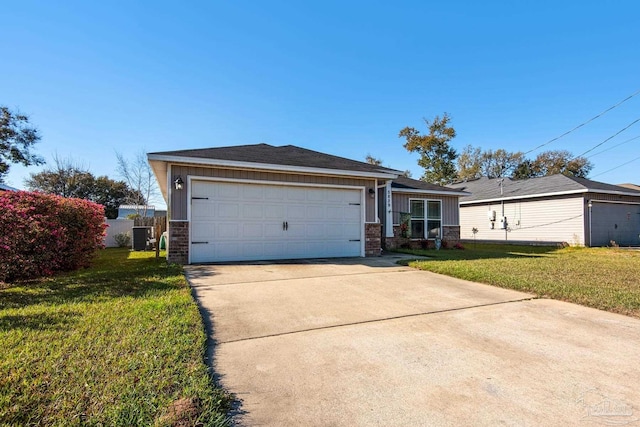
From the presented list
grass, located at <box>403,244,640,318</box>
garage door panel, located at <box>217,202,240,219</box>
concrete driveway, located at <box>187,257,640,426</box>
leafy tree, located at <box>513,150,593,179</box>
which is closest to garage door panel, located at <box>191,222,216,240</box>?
garage door panel, located at <box>217,202,240,219</box>

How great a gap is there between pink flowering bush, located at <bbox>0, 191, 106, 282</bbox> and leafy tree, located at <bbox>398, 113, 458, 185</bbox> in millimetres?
26931

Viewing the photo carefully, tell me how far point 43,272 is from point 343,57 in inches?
461

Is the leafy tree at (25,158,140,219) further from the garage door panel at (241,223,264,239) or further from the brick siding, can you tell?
the garage door panel at (241,223,264,239)

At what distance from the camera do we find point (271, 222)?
29.5 feet

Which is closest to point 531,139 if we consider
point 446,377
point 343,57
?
point 343,57

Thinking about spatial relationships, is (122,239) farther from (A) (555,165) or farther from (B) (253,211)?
(A) (555,165)

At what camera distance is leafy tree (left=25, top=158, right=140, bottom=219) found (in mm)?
29234

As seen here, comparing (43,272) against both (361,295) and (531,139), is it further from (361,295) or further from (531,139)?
(531,139)

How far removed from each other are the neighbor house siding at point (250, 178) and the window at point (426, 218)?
4.52m

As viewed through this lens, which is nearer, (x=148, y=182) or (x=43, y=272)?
(x=43, y=272)

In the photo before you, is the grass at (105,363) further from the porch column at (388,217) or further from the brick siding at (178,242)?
the porch column at (388,217)

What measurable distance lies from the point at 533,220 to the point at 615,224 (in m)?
3.59

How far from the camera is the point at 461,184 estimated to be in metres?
24.7

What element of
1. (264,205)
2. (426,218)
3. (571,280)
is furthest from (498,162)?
(264,205)
